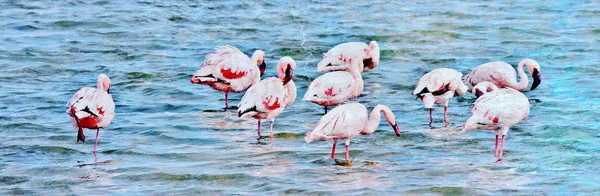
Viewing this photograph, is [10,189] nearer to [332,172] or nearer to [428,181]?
[332,172]

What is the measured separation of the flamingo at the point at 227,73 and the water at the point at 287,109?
291 mm

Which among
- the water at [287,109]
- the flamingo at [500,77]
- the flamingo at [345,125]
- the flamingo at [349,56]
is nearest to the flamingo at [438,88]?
the water at [287,109]

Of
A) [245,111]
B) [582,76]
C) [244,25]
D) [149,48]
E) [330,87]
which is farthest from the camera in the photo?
[244,25]

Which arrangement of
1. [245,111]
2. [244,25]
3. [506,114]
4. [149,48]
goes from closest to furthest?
[506,114]
[245,111]
[149,48]
[244,25]

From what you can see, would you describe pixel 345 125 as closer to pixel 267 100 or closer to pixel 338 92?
pixel 267 100

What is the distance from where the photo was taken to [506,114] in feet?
36.3

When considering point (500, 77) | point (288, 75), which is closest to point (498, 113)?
point (288, 75)

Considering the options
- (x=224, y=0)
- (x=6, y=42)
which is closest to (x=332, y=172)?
(x=6, y=42)

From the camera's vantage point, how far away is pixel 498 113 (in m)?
11.0

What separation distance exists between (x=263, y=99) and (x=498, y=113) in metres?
2.33

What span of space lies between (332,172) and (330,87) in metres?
2.66

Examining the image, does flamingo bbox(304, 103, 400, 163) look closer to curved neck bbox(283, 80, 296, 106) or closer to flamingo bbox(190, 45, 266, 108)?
curved neck bbox(283, 80, 296, 106)

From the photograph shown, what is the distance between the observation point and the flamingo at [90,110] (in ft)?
36.7

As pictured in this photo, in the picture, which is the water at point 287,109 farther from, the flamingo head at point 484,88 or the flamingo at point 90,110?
the flamingo head at point 484,88
